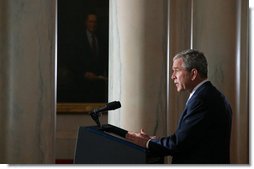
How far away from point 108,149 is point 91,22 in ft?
19.2

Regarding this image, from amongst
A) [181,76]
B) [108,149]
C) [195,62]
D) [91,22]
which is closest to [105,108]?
[108,149]

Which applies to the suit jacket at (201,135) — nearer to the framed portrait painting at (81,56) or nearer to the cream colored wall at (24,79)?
the cream colored wall at (24,79)

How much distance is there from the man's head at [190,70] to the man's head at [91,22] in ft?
17.8

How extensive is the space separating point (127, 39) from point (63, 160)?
4.02 m

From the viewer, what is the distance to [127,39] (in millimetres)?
4750

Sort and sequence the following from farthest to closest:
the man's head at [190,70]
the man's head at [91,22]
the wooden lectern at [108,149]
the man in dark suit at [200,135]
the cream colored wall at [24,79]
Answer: the man's head at [91,22]
the cream colored wall at [24,79]
the man's head at [190,70]
the man in dark suit at [200,135]
the wooden lectern at [108,149]

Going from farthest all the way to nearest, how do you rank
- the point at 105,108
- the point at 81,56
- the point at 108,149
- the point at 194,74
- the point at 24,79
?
the point at 81,56, the point at 24,79, the point at 194,74, the point at 105,108, the point at 108,149

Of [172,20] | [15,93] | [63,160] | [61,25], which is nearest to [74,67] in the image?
[61,25]

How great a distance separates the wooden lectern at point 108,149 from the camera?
306 centimetres

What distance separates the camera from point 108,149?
10.4 ft

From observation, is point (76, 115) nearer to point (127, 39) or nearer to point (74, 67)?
point (74, 67)

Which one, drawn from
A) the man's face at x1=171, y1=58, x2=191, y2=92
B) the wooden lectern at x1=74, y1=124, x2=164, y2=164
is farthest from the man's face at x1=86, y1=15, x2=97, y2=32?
the wooden lectern at x1=74, y1=124, x2=164, y2=164

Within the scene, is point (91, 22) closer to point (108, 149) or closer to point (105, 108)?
point (105, 108)

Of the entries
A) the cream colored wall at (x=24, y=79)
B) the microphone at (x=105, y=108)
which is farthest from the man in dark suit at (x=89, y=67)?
the microphone at (x=105, y=108)
